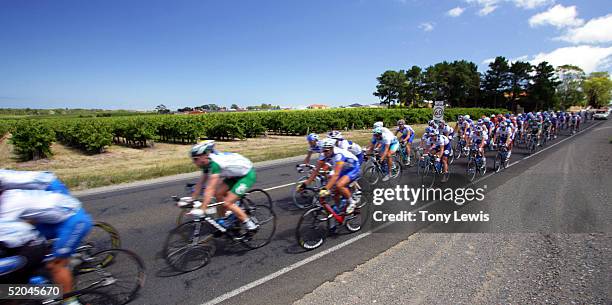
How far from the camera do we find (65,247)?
3.02 meters

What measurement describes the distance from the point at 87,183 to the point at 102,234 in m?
6.61

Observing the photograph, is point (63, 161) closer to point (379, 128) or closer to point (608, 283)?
point (379, 128)

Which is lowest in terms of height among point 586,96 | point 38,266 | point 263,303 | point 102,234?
point 263,303

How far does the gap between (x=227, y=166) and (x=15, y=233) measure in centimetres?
247

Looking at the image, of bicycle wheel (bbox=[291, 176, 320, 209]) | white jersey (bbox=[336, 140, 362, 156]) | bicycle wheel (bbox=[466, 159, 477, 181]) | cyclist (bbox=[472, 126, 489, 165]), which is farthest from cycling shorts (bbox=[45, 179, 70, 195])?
cyclist (bbox=[472, 126, 489, 165])

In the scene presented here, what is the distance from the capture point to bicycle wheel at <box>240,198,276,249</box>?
5.09m

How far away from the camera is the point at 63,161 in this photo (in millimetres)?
15375

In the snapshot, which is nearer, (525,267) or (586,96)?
(525,267)

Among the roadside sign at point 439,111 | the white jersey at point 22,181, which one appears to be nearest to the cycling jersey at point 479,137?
the roadside sign at point 439,111

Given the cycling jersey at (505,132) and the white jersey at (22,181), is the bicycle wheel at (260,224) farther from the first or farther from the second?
the cycling jersey at (505,132)

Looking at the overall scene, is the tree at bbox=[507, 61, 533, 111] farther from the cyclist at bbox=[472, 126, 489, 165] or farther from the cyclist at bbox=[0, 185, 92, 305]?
the cyclist at bbox=[0, 185, 92, 305]

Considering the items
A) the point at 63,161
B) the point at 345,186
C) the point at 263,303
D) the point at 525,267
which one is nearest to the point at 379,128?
the point at 345,186

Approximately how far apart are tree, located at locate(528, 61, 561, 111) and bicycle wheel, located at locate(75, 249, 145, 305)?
289ft

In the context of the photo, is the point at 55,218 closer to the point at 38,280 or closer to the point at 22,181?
the point at 22,181
